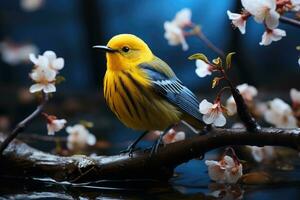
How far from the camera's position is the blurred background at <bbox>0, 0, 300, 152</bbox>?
10.1 ft

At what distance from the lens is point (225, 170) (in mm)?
1198

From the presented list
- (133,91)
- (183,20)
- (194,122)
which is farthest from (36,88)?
(183,20)

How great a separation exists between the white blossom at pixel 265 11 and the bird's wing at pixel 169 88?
357mm

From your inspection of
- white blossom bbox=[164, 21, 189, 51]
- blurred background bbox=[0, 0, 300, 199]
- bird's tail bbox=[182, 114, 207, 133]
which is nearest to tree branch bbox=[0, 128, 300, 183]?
bird's tail bbox=[182, 114, 207, 133]

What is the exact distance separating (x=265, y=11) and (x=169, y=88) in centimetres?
39

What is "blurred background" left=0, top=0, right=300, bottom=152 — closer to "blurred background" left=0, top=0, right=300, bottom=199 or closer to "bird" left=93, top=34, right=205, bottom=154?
"blurred background" left=0, top=0, right=300, bottom=199

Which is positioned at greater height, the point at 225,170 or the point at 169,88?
the point at 169,88

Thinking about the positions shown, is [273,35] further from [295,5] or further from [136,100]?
[136,100]

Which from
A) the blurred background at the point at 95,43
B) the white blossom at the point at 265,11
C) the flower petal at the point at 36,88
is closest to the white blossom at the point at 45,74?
the flower petal at the point at 36,88

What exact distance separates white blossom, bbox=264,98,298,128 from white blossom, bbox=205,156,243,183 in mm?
367

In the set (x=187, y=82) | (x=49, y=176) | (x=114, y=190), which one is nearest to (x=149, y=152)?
(x=114, y=190)

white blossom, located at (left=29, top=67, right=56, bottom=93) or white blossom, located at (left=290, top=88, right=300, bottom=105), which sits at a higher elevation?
white blossom, located at (left=29, top=67, right=56, bottom=93)

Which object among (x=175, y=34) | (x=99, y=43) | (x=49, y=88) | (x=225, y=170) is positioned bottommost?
(x=225, y=170)

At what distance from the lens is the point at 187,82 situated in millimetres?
3352
